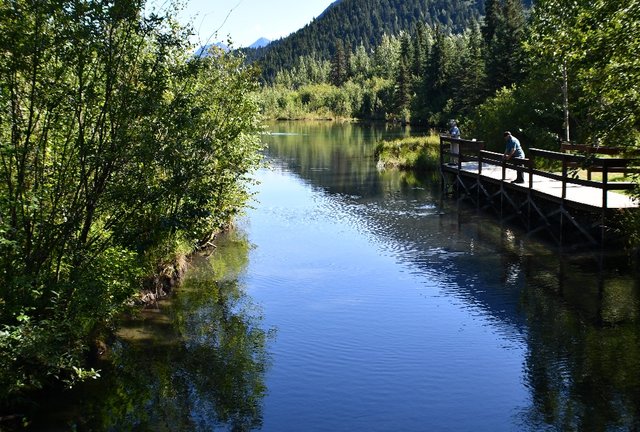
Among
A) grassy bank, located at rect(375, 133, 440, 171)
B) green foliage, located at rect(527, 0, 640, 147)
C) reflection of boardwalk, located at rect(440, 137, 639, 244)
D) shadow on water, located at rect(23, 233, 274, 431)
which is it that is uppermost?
green foliage, located at rect(527, 0, 640, 147)

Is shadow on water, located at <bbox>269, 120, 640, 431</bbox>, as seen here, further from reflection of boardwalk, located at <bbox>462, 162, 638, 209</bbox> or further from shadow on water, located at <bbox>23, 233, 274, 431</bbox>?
shadow on water, located at <bbox>23, 233, 274, 431</bbox>

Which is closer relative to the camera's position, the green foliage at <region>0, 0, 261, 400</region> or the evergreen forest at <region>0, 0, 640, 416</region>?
the green foliage at <region>0, 0, 261, 400</region>

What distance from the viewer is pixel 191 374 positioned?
13016 mm

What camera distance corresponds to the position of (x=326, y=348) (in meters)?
14.4

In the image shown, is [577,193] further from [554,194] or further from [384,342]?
[384,342]

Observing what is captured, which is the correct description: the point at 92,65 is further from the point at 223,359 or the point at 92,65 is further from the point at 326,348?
the point at 326,348

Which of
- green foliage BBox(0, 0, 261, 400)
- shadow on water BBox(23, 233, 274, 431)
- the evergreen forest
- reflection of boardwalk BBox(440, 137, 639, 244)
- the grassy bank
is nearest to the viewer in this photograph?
green foliage BBox(0, 0, 261, 400)

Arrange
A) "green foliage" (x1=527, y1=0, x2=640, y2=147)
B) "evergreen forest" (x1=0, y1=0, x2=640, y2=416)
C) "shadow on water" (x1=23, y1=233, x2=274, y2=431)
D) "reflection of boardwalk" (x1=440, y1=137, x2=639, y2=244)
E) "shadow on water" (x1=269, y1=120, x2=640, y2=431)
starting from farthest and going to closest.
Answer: "reflection of boardwalk" (x1=440, y1=137, x2=639, y2=244)
"green foliage" (x1=527, y1=0, x2=640, y2=147)
"shadow on water" (x1=269, y1=120, x2=640, y2=431)
"shadow on water" (x1=23, y1=233, x2=274, y2=431)
"evergreen forest" (x1=0, y1=0, x2=640, y2=416)

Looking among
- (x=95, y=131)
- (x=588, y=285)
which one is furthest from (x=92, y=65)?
(x=588, y=285)

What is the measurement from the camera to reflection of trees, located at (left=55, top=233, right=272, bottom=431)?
11.3 metres

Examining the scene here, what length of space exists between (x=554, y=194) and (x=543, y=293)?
7.42 metres

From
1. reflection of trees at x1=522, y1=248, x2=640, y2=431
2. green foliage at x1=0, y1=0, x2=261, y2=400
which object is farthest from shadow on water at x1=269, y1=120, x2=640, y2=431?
green foliage at x1=0, y1=0, x2=261, y2=400

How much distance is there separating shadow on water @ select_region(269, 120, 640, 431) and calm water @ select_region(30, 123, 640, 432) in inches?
2.0

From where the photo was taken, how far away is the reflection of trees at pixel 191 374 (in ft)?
37.0
